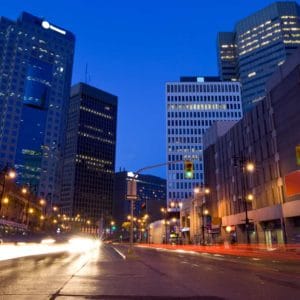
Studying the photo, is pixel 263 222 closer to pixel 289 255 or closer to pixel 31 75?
pixel 289 255

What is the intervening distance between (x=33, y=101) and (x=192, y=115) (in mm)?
77033

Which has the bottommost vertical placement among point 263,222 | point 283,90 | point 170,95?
point 263,222

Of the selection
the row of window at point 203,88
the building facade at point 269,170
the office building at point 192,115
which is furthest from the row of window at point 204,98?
the building facade at point 269,170

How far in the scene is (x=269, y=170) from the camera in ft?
182

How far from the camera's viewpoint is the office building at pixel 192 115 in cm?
15675

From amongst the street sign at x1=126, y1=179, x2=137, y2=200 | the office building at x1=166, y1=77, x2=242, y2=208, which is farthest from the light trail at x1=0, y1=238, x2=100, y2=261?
the office building at x1=166, y1=77, x2=242, y2=208

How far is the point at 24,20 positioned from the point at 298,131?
559 ft

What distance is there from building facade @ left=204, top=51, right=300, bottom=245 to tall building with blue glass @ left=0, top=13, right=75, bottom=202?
115 meters

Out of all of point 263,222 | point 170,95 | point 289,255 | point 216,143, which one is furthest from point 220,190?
point 170,95

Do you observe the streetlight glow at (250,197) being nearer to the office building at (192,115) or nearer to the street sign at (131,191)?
the street sign at (131,191)

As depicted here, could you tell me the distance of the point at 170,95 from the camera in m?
164

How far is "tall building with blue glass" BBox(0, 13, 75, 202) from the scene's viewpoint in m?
163

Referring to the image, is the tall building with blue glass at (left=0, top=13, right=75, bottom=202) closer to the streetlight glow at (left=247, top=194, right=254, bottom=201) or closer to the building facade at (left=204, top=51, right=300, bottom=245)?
the building facade at (left=204, top=51, right=300, bottom=245)

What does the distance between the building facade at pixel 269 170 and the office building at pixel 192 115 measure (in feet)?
269
